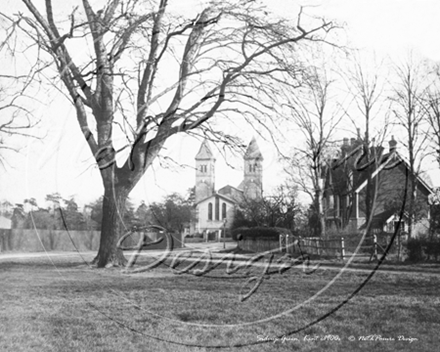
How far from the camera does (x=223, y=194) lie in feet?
11.6

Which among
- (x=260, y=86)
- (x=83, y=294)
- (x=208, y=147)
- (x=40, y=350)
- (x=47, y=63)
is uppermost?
(x=47, y=63)

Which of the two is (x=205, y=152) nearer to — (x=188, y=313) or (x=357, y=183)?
(x=357, y=183)

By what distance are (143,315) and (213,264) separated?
77 centimetres

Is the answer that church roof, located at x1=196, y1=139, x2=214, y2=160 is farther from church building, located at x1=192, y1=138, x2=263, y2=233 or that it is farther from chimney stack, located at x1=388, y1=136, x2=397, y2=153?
chimney stack, located at x1=388, y1=136, x2=397, y2=153

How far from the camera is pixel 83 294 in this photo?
4.50m

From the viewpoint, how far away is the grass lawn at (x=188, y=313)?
151 inches

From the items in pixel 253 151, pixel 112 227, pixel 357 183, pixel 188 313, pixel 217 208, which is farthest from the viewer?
pixel 188 313

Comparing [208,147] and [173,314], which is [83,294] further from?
[208,147]

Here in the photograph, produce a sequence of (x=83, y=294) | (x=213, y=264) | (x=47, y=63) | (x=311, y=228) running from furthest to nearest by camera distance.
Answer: (x=83, y=294) < (x=47, y=63) < (x=213, y=264) < (x=311, y=228)

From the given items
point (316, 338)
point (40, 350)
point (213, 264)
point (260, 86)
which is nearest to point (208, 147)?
point (260, 86)

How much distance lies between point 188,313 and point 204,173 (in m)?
1.14

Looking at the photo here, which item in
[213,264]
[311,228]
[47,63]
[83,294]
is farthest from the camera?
→ [83,294]

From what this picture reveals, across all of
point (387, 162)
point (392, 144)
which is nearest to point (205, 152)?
point (387, 162)

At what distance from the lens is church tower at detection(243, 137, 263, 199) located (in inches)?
137
